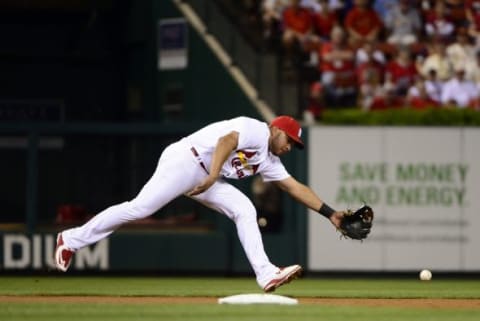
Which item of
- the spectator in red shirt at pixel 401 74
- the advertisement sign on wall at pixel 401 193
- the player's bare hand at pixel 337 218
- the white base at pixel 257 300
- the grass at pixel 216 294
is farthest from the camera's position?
the spectator in red shirt at pixel 401 74

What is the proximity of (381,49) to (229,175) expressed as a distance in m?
8.86

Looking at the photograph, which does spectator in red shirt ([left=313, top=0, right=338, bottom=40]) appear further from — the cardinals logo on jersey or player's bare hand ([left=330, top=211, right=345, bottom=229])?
the cardinals logo on jersey

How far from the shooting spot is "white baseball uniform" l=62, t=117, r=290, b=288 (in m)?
11.3

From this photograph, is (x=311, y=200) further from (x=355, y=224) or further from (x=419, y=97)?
(x=419, y=97)

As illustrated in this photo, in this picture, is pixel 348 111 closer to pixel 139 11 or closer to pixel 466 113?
pixel 466 113

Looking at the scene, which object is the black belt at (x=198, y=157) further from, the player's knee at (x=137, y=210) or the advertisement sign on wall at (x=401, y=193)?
the advertisement sign on wall at (x=401, y=193)

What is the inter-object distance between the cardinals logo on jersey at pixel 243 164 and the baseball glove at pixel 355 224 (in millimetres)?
959

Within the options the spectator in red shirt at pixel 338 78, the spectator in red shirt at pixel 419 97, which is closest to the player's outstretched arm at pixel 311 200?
the spectator in red shirt at pixel 338 78

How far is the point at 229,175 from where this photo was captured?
11.6 metres

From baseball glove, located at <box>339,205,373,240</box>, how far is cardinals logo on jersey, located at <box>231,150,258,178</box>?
959 mm

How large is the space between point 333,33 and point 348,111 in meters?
1.64

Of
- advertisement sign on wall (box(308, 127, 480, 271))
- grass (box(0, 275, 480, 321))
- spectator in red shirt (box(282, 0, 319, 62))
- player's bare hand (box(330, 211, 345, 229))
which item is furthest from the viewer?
spectator in red shirt (box(282, 0, 319, 62))

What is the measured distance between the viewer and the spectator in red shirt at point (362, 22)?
20.2 metres

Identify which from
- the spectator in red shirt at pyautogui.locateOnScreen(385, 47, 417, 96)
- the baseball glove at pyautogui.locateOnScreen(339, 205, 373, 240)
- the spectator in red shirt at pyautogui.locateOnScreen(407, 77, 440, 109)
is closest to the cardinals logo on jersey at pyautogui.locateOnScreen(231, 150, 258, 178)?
the baseball glove at pyautogui.locateOnScreen(339, 205, 373, 240)
